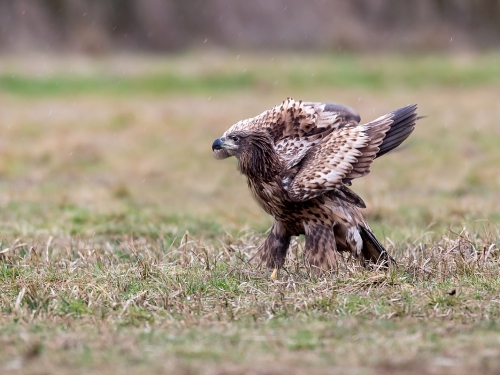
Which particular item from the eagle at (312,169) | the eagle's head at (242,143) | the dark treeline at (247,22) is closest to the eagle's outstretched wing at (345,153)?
the eagle at (312,169)

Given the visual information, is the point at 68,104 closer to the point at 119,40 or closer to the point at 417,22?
the point at 119,40

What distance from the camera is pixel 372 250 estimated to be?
19.8ft

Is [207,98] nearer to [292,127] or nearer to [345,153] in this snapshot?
[292,127]

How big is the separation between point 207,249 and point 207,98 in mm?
13290

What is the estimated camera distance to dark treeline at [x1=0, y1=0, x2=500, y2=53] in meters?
28.0

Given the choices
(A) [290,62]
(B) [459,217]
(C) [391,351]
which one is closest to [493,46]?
(A) [290,62]

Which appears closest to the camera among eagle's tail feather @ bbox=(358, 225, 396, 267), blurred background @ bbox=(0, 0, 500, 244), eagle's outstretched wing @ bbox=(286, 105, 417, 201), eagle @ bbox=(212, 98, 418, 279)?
eagle's outstretched wing @ bbox=(286, 105, 417, 201)

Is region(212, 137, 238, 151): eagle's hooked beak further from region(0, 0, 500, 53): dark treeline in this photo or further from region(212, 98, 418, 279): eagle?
region(0, 0, 500, 53): dark treeline

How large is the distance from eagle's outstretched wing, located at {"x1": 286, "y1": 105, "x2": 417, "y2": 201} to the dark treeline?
2202 cm

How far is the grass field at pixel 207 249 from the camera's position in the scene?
4.23 meters

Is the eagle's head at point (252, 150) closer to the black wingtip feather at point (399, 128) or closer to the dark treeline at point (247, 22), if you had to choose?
the black wingtip feather at point (399, 128)

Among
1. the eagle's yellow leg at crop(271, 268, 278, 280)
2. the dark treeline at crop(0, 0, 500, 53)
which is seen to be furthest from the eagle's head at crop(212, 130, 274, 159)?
the dark treeline at crop(0, 0, 500, 53)

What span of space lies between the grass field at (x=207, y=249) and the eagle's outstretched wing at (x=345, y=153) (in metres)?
0.60

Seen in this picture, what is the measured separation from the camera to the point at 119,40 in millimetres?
29328
